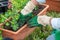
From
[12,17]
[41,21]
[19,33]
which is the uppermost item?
[41,21]

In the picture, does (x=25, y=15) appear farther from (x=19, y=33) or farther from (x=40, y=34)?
(x=40, y=34)

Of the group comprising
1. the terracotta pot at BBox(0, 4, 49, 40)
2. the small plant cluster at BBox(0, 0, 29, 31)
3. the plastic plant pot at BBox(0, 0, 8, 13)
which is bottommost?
the terracotta pot at BBox(0, 4, 49, 40)

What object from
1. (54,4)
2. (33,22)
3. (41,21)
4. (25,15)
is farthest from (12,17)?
(54,4)

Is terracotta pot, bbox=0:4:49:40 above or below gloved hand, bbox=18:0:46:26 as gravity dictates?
below

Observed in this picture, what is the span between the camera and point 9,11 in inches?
87.4

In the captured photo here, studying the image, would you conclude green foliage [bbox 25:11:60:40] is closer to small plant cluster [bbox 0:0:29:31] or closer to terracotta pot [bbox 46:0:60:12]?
small plant cluster [bbox 0:0:29:31]

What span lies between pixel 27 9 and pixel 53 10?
2.79 feet

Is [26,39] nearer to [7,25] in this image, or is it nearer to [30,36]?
[30,36]

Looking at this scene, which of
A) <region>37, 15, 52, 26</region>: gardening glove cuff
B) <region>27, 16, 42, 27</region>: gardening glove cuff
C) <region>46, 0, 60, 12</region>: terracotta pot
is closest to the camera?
<region>37, 15, 52, 26</region>: gardening glove cuff

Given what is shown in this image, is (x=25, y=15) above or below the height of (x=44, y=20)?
below

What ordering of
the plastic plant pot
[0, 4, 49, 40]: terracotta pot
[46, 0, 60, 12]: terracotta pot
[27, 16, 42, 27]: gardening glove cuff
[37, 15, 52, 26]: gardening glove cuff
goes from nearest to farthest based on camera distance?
1. [37, 15, 52, 26]: gardening glove cuff
2. [27, 16, 42, 27]: gardening glove cuff
3. [0, 4, 49, 40]: terracotta pot
4. the plastic plant pot
5. [46, 0, 60, 12]: terracotta pot

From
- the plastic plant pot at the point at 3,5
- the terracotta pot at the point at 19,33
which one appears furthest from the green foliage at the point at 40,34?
the plastic plant pot at the point at 3,5

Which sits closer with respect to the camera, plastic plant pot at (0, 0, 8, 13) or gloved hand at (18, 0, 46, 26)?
gloved hand at (18, 0, 46, 26)

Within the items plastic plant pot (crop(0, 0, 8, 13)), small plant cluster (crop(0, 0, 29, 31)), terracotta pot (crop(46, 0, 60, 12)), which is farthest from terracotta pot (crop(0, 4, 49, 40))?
terracotta pot (crop(46, 0, 60, 12))
